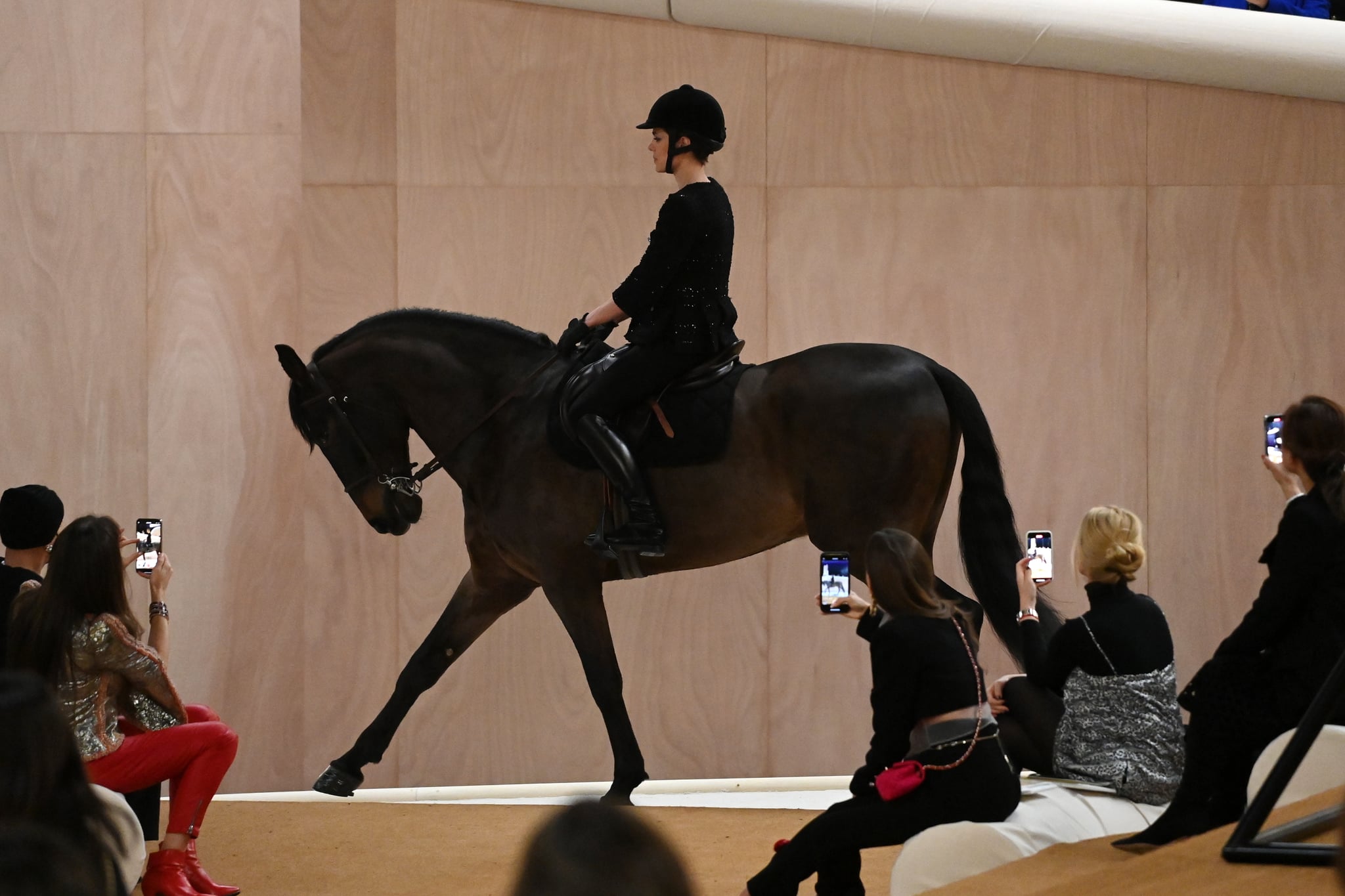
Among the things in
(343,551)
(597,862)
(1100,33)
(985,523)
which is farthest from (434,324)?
(597,862)

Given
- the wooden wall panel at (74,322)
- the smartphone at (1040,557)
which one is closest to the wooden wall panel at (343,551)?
the wooden wall panel at (74,322)

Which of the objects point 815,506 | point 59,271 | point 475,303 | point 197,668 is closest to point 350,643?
point 197,668

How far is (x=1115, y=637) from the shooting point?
3.86 meters

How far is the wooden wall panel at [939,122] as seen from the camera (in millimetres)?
6871

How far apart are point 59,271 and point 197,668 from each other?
1983 millimetres

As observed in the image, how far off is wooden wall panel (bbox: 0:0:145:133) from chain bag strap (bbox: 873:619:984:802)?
5058mm

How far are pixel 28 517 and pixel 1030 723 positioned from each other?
3.13 meters

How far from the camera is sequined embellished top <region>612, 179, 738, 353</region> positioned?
502 centimetres

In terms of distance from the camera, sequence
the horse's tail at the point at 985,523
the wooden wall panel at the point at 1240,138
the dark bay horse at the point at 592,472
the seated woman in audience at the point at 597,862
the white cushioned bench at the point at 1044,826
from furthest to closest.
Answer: the wooden wall panel at the point at 1240,138 < the dark bay horse at the point at 592,472 < the horse's tail at the point at 985,523 < the white cushioned bench at the point at 1044,826 < the seated woman in audience at the point at 597,862

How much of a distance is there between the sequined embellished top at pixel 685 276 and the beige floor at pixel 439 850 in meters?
1.63

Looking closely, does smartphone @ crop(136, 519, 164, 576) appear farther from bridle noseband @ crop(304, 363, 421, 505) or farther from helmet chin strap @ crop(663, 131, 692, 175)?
helmet chin strap @ crop(663, 131, 692, 175)

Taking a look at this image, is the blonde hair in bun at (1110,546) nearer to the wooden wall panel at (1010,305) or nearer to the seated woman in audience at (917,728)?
the seated woman in audience at (917,728)

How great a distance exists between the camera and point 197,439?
6910 millimetres

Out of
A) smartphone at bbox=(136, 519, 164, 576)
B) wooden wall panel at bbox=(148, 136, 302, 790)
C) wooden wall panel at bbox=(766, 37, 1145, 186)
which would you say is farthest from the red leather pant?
wooden wall panel at bbox=(766, 37, 1145, 186)
